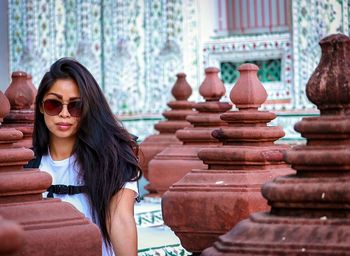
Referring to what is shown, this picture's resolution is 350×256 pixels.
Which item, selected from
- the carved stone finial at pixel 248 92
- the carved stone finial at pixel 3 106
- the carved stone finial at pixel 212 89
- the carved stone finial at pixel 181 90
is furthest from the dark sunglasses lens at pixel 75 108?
the carved stone finial at pixel 181 90

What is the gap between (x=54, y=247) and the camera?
4566mm

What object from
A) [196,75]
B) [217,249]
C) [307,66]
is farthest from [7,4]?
[217,249]

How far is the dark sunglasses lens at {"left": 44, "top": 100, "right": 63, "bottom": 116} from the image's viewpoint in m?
5.38

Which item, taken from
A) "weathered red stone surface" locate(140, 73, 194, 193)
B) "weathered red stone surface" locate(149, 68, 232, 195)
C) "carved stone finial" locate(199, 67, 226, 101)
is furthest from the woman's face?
"weathered red stone surface" locate(140, 73, 194, 193)

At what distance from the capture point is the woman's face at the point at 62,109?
5.33m

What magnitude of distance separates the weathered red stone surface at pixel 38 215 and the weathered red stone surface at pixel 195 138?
159 inches

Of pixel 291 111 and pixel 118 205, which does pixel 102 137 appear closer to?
pixel 118 205

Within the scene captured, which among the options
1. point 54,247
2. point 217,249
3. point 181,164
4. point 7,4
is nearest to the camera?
point 217,249

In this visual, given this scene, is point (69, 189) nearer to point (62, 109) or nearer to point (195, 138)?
point (62, 109)

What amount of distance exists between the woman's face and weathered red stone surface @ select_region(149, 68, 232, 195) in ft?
11.3

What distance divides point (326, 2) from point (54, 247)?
9203 mm

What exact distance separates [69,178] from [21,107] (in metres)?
3.19

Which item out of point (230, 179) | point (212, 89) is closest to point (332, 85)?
point (230, 179)

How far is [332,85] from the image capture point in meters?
4.50
